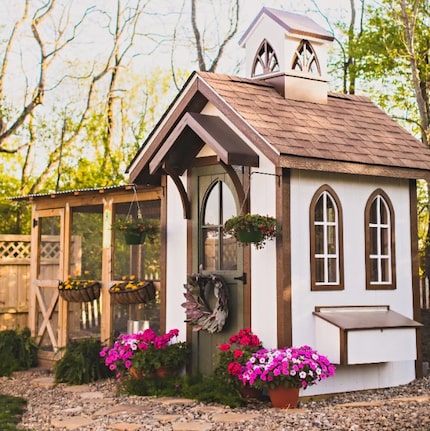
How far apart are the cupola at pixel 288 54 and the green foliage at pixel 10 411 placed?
4988 millimetres

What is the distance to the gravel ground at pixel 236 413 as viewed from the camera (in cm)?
698

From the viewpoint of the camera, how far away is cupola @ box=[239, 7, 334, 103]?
9.91m

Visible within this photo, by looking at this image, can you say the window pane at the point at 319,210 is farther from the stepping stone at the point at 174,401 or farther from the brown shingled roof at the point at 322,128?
the stepping stone at the point at 174,401

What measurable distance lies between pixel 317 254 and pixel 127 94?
17842 mm

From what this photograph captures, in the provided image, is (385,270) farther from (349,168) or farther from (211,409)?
(211,409)

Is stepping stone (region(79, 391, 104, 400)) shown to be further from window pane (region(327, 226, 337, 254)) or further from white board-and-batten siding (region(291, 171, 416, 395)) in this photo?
window pane (region(327, 226, 337, 254))

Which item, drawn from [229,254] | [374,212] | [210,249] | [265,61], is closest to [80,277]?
[210,249]

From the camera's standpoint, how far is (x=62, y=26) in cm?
2211

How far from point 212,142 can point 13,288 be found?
20.0ft

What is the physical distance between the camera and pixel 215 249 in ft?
30.6

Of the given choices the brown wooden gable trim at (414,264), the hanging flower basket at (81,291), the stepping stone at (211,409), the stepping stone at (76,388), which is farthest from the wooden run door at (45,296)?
the brown wooden gable trim at (414,264)

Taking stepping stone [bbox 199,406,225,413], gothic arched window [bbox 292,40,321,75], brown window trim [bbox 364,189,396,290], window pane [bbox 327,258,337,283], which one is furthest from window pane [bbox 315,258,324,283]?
gothic arched window [bbox 292,40,321,75]

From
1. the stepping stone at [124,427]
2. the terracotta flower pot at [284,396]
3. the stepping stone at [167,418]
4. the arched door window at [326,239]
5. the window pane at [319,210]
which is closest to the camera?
the stepping stone at [124,427]

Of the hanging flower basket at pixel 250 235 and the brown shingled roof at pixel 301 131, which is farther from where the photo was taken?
the brown shingled roof at pixel 301 131
